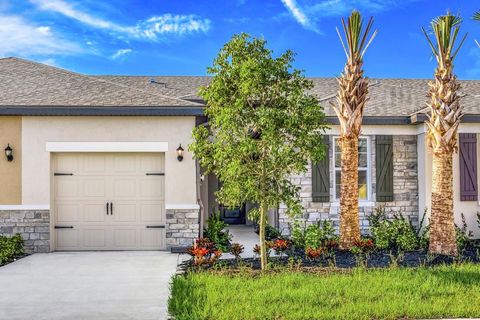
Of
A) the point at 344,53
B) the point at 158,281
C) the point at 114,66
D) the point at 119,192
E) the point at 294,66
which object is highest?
the point at 114,66

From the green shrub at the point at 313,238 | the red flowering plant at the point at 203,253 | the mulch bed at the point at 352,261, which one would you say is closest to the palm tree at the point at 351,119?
the green shrub at the point at 313,238

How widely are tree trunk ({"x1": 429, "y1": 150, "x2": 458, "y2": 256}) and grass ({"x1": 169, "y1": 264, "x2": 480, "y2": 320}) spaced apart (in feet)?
6.06

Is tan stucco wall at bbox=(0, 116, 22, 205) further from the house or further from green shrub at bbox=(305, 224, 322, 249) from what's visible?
green shrub at bbox=(305, 224, 322, 249)

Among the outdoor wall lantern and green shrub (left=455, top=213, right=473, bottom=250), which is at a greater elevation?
the outdoor wall lantern

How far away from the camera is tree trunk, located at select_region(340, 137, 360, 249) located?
10.8 m

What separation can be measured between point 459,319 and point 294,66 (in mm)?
4611

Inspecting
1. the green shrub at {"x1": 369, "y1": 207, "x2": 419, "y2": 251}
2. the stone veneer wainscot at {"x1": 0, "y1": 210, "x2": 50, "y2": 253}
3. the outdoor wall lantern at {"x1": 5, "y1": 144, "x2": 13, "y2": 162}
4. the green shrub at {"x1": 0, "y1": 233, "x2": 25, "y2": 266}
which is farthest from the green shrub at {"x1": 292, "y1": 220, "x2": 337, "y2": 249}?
the outdoor wall lantern at {"x1": 5, "y1": 144, "x2": 13, "y2": 162}

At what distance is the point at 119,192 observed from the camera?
1154 cm

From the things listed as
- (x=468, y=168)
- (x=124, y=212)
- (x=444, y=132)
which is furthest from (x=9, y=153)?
(x=468, y=168)

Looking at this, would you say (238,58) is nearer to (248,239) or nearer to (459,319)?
(459,319)

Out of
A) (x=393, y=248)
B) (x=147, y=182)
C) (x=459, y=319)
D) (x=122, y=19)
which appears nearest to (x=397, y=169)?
(x=393, y=248)

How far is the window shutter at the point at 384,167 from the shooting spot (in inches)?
518

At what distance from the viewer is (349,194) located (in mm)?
10922

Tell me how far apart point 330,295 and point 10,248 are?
722 cm
